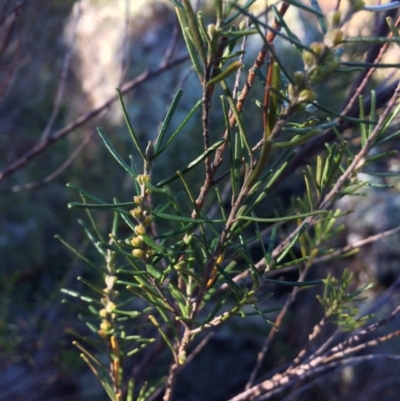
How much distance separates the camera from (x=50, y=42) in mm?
3236

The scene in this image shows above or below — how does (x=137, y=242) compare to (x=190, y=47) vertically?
below

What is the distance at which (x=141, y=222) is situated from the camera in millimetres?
339

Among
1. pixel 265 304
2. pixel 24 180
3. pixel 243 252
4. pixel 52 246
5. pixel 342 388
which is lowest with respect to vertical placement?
pixel 342 388

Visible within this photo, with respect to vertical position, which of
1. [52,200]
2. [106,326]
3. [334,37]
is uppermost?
[334,37]

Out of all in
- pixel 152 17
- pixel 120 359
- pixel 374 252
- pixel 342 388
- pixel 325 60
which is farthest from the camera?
pixel 152 17

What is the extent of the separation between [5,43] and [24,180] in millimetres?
1617

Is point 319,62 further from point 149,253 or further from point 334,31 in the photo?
point 149,253

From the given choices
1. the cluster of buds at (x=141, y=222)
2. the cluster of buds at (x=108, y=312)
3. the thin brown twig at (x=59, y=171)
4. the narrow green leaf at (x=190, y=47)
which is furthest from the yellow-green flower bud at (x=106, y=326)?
the thin brown twig at (x=59, y=171)

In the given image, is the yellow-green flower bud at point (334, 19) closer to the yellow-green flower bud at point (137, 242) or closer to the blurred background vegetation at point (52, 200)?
the yellow-green flower bud at point (137, 242)

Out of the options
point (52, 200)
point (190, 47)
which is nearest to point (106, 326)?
point (190, 47)

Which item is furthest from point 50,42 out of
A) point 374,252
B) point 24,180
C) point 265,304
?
point 374,252

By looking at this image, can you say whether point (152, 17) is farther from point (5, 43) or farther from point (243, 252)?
point (243, 252)

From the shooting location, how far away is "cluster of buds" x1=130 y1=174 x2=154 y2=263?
0.33 m

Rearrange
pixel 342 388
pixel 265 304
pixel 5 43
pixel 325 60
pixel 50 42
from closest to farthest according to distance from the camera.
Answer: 1. pixel 325 60
2. pixel 5 43
3. pixel 342 388
4. pixel 265 304
5. pixel 50 42
